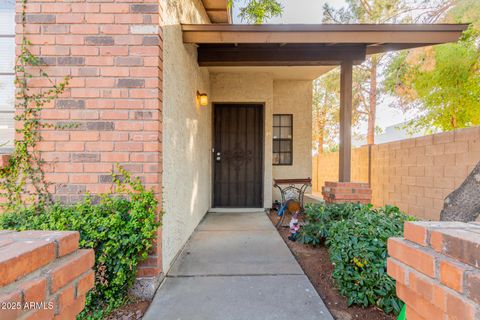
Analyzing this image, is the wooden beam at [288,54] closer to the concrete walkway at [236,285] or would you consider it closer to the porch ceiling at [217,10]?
the porch ceiling at [217,10]

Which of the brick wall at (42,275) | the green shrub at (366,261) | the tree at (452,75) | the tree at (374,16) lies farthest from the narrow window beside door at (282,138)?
the brick wall at (42,275)

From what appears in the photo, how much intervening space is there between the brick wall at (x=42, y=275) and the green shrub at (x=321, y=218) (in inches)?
102

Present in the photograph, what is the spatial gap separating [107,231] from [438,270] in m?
1.92

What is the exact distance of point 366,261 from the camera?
6.17 ft

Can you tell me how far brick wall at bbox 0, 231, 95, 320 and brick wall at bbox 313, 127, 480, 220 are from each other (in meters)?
3.80

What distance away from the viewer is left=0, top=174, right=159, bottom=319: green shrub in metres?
1.82

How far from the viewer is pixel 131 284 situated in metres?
1.99

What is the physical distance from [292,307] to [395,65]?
23.4 feet

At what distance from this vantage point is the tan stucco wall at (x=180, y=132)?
2445 millimetres

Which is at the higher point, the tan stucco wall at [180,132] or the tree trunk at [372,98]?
the tree trunk at [372,98]

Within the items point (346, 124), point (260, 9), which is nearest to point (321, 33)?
point (260, 9)

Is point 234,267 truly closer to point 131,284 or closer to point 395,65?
point 131,284

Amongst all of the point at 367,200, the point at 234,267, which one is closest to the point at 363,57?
the point at 367,200

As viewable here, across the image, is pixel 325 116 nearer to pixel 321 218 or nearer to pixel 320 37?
pixel 320 37
